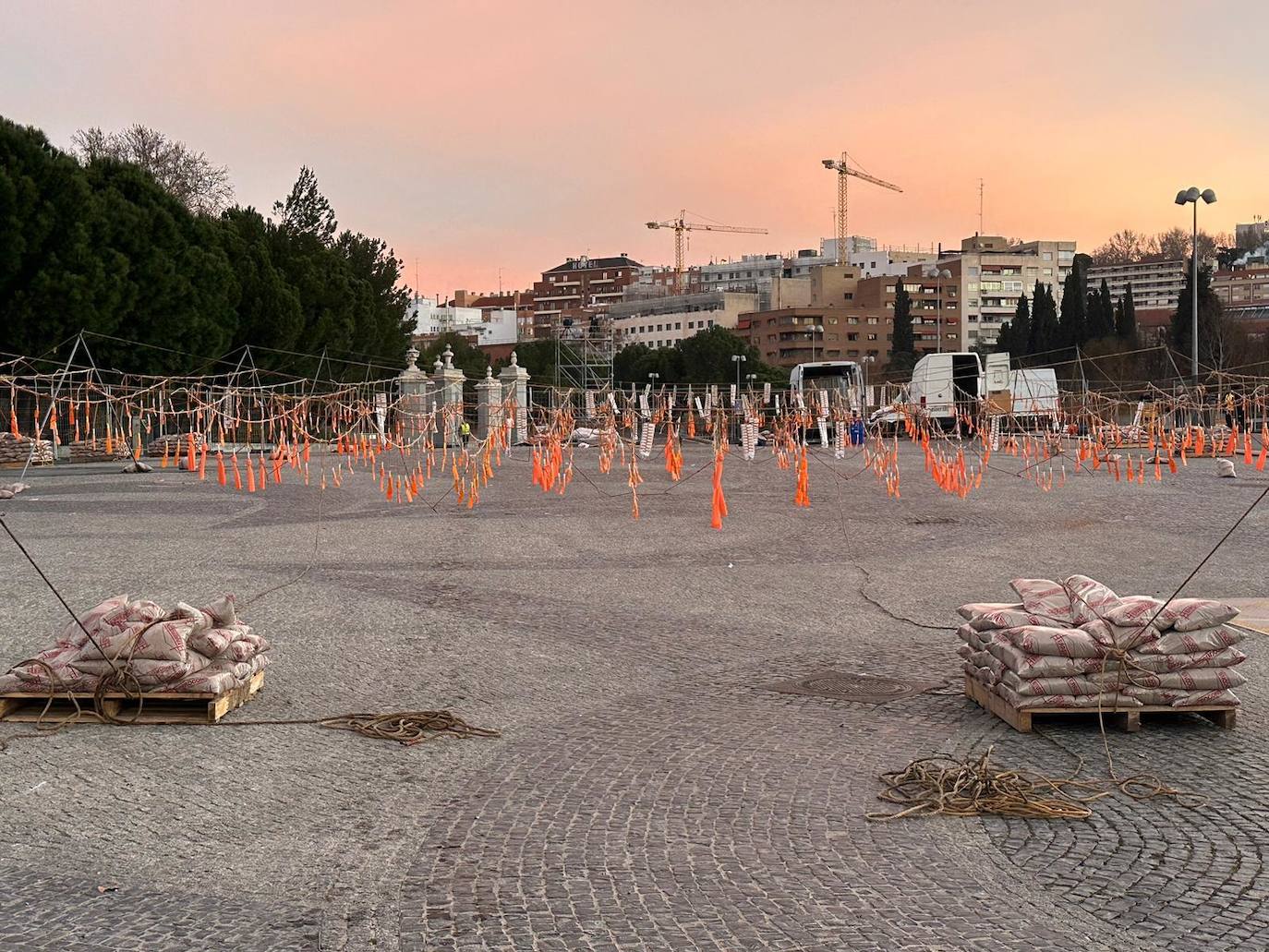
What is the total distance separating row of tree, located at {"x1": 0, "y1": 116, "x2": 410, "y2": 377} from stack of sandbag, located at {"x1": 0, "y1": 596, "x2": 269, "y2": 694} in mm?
33432

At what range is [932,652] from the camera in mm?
10898

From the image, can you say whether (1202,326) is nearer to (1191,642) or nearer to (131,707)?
(1191,642)

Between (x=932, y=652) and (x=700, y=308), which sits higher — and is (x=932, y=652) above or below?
below

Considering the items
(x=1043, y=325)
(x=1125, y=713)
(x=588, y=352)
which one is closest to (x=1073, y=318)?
(x=1043, y=325)

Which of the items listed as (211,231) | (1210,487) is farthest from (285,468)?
(1210,487)

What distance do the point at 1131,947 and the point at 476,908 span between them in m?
2.79

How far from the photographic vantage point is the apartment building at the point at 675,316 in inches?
6280

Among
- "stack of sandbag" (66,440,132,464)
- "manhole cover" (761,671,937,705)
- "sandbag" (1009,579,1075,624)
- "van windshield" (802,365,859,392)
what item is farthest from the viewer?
"van windshield" (802,365,859,392)

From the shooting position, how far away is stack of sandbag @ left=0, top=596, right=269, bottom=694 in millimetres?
8453

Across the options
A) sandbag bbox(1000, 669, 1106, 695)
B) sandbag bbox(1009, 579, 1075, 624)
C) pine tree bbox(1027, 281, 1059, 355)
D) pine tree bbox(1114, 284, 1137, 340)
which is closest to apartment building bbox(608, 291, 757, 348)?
pine tree bbox(1027, 281, 1059, 355)

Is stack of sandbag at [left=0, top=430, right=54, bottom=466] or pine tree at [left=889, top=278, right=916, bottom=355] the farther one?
pine tree at [left=889, top=278, right=916, bottom=355]

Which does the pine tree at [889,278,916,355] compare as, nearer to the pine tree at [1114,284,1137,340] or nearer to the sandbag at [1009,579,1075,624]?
the pine tree at [1114,284,1137,340]

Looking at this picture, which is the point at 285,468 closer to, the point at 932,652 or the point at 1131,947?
the point at 932,652

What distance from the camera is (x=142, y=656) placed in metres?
8.52
